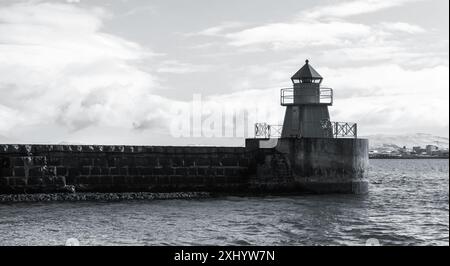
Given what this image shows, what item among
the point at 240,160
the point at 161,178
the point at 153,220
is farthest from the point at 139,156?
the point at 153,220

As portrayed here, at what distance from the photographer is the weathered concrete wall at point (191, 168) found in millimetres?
20547

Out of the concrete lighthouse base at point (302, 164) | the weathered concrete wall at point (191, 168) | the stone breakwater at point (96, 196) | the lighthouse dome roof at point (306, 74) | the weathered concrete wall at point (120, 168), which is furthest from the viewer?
the lighthouse dome roof at point (306, 74)

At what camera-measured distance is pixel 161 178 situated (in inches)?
860

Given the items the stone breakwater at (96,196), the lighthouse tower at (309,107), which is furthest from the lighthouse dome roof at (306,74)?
the stone breakwater at (96,196)

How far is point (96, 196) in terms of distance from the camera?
20844 mm

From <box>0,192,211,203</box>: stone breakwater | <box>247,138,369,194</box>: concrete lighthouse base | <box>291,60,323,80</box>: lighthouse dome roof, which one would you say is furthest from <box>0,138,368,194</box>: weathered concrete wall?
<box>291,60,323,80</box>: lighthouse dome roof

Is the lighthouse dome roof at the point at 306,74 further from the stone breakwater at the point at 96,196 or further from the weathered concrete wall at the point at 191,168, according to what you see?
the stone breakwater at the point at 96,196

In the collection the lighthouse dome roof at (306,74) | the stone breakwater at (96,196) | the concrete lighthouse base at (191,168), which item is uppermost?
the lighthouse dome roof at (306,74)

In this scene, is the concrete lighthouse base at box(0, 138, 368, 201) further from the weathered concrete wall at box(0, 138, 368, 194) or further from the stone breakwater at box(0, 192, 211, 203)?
the stone breakwater at box(0, 192, 211, 203)

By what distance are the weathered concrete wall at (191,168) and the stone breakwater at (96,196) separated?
26 cm

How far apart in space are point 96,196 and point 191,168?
4080mm

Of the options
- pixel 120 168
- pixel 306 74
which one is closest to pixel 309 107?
pixel 306 74
